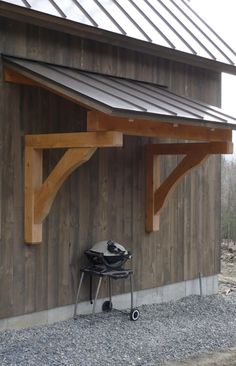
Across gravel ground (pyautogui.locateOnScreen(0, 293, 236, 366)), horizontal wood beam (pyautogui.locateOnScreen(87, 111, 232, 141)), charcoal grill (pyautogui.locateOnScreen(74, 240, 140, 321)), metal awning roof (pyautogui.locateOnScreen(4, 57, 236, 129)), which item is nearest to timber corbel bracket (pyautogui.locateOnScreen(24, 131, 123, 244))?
horizontal wood beam (pyautogui.locateOnScreen(87, 111, 232, 141))

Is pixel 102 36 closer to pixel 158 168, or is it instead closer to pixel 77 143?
pixel 77 143

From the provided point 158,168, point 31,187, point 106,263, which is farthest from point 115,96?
point 158,168

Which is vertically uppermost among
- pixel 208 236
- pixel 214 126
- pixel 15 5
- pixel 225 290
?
pixel 15 5

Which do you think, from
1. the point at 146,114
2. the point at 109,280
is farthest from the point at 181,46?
the point at 109,280

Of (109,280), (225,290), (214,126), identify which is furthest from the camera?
(225,290)

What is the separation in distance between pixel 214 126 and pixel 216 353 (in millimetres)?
2362

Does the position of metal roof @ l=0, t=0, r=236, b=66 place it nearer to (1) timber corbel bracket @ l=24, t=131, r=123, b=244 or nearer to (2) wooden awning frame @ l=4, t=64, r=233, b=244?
(2) wooden awning frame @ l=4, t=64, r=233, b=244

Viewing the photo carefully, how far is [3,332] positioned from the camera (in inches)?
252

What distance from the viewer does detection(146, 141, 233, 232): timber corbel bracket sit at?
789cm

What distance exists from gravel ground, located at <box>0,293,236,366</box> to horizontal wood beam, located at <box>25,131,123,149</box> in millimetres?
1891

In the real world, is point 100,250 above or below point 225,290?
above

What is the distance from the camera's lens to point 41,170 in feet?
21.9

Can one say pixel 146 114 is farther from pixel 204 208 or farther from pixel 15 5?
pixel 204 208

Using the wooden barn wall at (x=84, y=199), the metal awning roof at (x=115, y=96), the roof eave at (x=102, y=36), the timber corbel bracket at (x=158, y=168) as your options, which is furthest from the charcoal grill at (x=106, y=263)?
the roof eave at (x=102, y=36)
